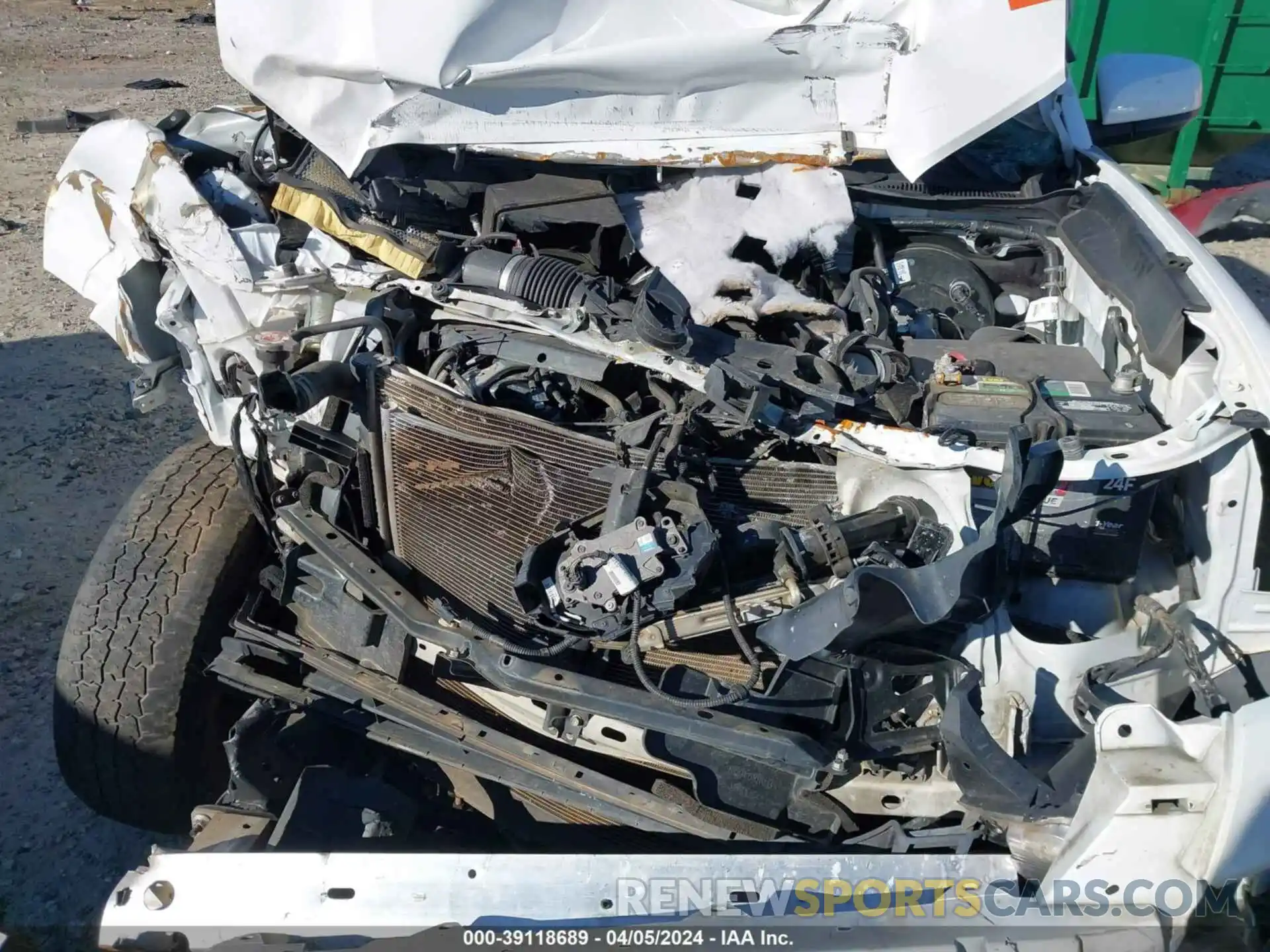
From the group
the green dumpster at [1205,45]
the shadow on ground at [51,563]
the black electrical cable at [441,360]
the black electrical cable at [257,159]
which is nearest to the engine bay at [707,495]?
the black electrical cable at [441,360]

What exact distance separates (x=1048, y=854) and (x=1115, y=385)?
1100mm

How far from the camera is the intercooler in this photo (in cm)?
208

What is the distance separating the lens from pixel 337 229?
101 inches

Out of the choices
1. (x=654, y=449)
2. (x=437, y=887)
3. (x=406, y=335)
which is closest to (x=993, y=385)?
(x=654, y=449)

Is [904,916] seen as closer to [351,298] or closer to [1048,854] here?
[1048,854]

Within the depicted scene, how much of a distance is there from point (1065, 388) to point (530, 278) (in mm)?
1239

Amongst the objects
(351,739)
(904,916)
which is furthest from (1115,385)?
(351,739)

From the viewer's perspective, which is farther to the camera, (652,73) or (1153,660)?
(652,73)

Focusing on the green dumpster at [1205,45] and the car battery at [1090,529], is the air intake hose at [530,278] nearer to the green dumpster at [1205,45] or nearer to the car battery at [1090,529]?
the car battery at [1090,529]

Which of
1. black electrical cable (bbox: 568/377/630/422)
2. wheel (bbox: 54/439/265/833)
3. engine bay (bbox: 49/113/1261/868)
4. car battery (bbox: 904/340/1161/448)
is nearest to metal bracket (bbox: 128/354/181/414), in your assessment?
engine bay (bbox: 49/113/1261/868)

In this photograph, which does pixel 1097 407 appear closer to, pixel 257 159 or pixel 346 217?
pixel 346 217

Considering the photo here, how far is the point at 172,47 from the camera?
10523 millimetres

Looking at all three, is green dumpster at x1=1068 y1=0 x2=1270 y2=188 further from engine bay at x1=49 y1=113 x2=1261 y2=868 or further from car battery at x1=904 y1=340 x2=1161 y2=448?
car battery at x1=904 y1=340 x2=1161 y2=448

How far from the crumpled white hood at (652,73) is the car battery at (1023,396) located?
20.4 inches
